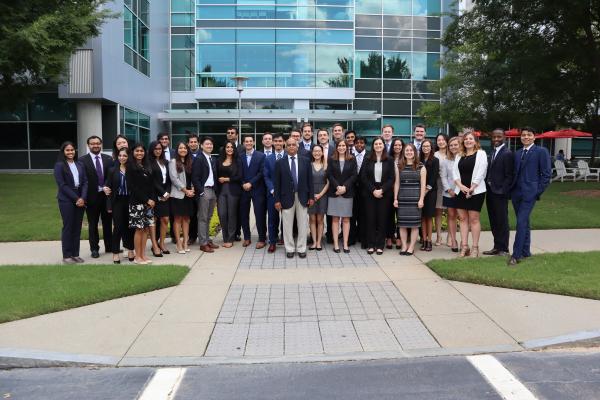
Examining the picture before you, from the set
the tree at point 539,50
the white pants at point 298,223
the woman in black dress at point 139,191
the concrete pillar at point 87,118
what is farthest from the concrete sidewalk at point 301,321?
the concrete pillar at point 87,118

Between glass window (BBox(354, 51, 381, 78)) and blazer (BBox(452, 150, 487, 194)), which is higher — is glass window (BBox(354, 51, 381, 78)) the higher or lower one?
the higher one

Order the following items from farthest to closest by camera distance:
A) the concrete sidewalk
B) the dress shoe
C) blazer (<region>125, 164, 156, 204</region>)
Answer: the dress shoe
blazer (<region>125, 164, 156, 204</region>)
the concrete sidewalk

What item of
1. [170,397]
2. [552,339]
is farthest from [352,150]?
[170,397]

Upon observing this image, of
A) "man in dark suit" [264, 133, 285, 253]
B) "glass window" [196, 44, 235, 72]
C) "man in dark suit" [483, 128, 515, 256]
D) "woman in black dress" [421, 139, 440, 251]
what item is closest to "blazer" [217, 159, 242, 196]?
"man in dark suit" [264, 133, 285, 253]

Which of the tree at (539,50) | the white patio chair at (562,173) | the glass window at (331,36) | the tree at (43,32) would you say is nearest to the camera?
the tree at (43,32)

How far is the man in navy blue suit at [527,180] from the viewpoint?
7.91 metres

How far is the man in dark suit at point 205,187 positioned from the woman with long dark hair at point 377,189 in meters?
2.59

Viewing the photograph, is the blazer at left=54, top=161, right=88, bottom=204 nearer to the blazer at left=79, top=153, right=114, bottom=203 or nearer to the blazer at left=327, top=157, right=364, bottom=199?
the blazer at left=79, top=153, right=114, bottom=203

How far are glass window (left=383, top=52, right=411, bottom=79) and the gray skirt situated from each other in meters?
28.1

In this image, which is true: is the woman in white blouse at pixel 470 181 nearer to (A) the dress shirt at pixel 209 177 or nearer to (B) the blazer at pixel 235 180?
(B) the blazer at pixel 235 180

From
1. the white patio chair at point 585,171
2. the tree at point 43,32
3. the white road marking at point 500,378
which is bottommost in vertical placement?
the white road marking at point 500,378

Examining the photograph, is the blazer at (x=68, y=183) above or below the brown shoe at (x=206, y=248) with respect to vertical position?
above

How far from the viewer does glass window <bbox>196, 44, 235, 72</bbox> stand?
34.5 metres

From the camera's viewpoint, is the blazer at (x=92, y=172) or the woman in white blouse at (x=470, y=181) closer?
the woman in white blouse at (x=470, y=181)
